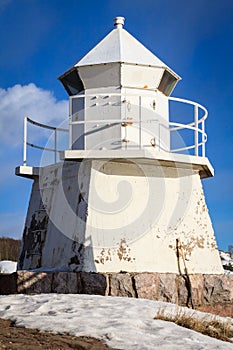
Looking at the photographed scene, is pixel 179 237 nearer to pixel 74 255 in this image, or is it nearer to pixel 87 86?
pixel 74 255

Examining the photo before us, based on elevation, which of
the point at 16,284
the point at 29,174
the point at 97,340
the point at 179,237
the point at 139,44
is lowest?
the point at 97,340

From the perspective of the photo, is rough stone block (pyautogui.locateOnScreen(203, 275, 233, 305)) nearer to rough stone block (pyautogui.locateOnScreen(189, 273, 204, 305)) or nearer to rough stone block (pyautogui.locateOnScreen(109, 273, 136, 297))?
rough stone block (pyautogui.locateOnScreen(189, 273, 204, 305))

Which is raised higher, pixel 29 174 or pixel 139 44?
pixel 139 44

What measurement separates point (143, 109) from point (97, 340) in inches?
260

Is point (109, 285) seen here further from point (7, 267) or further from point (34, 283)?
point (7, 267)

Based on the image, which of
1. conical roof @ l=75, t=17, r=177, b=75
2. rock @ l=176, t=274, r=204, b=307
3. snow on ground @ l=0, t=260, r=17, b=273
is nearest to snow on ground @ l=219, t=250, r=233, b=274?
snow on ground @ l=0, t=260, r=17, b=273

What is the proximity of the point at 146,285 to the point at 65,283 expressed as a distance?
1.52m

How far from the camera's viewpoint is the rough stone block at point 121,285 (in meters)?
10.5

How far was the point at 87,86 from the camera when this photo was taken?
12.4m

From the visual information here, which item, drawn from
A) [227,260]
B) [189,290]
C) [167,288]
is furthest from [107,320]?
[227,260]

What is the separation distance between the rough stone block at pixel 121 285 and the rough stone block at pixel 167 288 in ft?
1.98

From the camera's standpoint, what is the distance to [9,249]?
27.7 metres

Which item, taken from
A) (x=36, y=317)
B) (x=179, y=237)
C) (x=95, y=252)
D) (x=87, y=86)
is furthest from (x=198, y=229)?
(x=36, y=317)

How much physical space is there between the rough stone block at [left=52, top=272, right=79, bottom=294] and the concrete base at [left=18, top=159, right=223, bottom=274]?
393 mm
